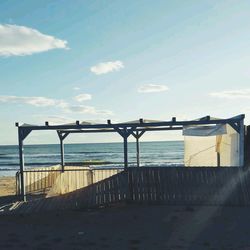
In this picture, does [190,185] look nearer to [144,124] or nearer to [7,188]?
[144,124]

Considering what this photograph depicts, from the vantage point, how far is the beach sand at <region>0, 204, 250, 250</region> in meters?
8.81

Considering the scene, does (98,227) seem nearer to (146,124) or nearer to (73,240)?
(73,240)

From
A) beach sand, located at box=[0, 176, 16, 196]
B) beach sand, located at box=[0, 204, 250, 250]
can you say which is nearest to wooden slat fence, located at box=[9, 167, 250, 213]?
beach sand, located at box=[0, 204, 250, 250]

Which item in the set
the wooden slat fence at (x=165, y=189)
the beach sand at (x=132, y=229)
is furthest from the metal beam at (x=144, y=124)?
the beach sand at (x=132, y=229)

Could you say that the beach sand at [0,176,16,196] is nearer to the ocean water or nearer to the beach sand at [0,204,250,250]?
the beach sand at [0,204,250,250]

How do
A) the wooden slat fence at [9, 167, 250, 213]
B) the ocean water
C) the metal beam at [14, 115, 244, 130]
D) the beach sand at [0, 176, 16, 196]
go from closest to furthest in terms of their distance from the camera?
the wooden slat fence at [9, 167, 250, 213]
the metal beam at [14, 115, 244, 130]
the beach sand at [0, 176, 16, 196]
the ocean water

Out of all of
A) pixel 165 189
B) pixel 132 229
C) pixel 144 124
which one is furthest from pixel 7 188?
pixel 132 229

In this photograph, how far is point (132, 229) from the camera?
33.5ft

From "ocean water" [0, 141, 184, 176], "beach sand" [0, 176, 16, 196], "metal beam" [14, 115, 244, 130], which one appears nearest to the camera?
"metal beam" [14, 115, 244, 130]

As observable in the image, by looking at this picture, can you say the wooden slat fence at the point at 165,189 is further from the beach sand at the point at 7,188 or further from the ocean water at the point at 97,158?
the ocean water at the point at 97,158

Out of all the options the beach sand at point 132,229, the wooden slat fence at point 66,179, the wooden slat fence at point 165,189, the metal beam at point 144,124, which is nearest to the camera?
the beach sand at point 132,229

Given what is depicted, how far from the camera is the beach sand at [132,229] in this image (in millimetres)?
8812

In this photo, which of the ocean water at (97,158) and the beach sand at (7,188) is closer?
the beach sand at (7,188)

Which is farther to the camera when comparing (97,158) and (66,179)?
(97,158)
